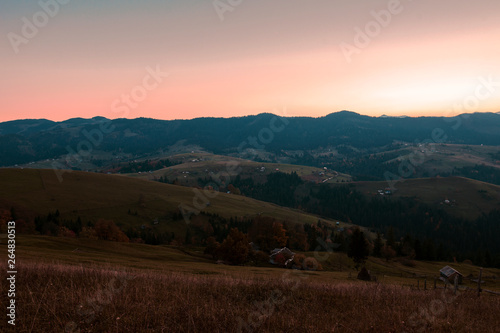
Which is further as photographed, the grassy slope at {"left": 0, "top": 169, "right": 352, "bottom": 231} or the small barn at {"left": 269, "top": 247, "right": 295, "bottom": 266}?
the grassy slope at {"left": 0, "top": 169, "right": 352, "bottom": 231}

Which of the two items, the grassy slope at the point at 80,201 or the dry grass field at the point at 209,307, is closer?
the dry grass field at the point at 209,307

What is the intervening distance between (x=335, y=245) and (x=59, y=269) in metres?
123

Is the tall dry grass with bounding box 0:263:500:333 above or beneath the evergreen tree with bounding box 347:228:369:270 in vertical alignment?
above

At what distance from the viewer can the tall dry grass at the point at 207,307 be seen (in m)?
10.3

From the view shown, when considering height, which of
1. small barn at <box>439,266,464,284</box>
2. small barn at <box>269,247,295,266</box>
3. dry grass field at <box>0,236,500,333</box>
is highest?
dry grass field at <box>0,236,500,333</box>

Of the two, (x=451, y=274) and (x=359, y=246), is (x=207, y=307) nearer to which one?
(x=451, y=274)

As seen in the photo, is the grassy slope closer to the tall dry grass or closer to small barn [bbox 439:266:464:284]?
small barn [bbox 439:266:464:284]

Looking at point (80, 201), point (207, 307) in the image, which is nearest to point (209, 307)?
point (207, 307)

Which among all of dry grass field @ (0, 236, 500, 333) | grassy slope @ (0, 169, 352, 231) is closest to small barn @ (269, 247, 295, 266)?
dry grass field @ (0, 236, 500, 333)

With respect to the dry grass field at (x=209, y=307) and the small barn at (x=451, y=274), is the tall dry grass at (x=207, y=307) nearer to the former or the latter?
the dry grass field at (x=209, y=307)

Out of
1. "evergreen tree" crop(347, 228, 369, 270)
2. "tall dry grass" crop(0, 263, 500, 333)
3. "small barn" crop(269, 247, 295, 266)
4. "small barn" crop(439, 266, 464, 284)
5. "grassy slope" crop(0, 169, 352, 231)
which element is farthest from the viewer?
"grassy slope" crop(0, 169, 352, 231)

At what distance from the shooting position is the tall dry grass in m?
10.3

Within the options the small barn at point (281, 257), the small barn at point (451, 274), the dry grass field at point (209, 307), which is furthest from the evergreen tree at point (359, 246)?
the dry grass field at point (209, 307)

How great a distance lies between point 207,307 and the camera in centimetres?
1146
